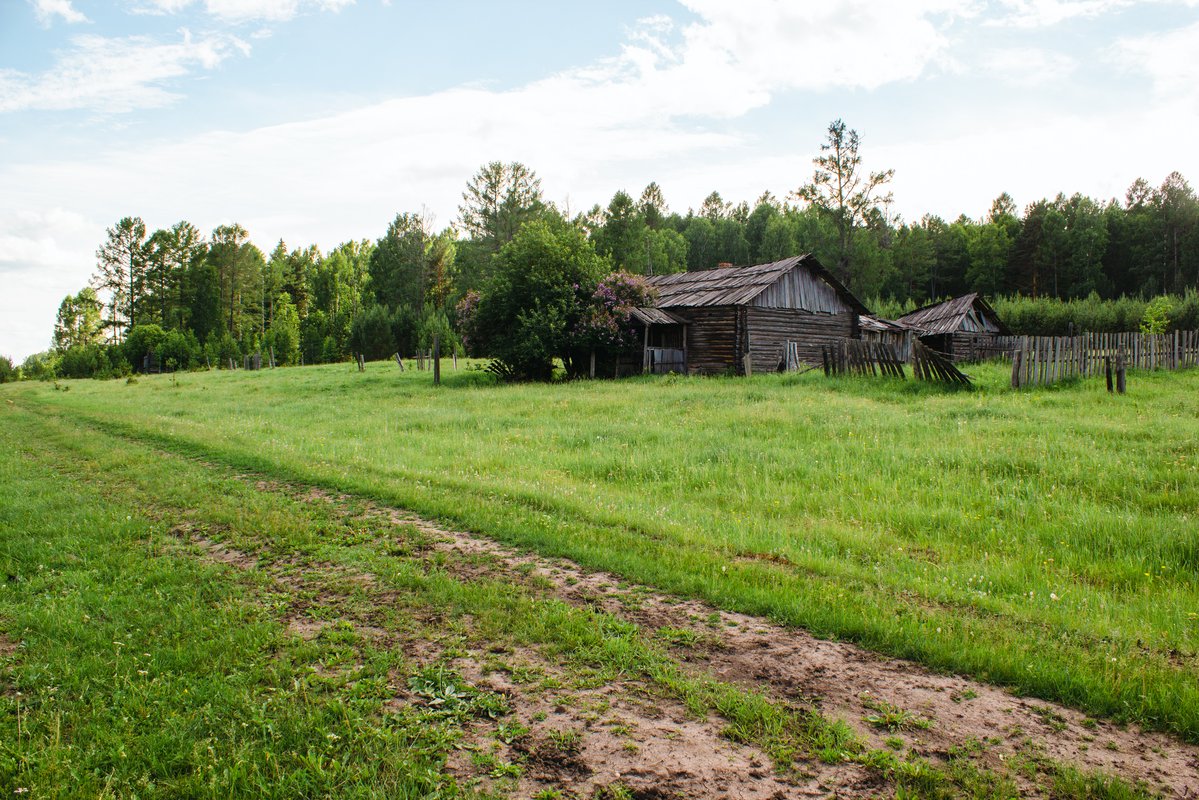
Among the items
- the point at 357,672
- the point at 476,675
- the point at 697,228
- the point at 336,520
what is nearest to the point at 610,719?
the point at 476,675

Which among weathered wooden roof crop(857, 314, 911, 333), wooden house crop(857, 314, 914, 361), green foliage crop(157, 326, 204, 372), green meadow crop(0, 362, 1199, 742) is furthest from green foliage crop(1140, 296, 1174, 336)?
green foliage crop(157, 326, 204, 372)

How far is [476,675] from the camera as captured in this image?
4.20 m

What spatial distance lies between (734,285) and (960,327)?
16120mm

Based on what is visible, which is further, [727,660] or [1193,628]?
[1193,628]

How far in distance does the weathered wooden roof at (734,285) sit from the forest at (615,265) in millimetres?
20586

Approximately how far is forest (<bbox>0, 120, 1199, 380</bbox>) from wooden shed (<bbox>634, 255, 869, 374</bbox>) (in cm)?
2120

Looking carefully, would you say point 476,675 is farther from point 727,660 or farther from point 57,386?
point 57,386

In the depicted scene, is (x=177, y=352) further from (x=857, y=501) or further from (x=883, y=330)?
(x=857, y=501)

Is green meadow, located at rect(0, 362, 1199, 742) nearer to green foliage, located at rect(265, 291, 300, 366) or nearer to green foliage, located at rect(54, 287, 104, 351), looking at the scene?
green foliage, located at rect(265, 291, 300, 366)

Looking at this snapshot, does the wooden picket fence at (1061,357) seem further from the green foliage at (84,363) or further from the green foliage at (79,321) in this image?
the green foliage at (79,321)

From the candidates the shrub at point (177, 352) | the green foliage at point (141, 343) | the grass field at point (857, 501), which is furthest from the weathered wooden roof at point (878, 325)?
the green foliage at point (141, 343)

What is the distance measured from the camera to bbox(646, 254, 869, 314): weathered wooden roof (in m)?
31.5

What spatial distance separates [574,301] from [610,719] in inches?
1070

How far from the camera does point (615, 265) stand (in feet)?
211
